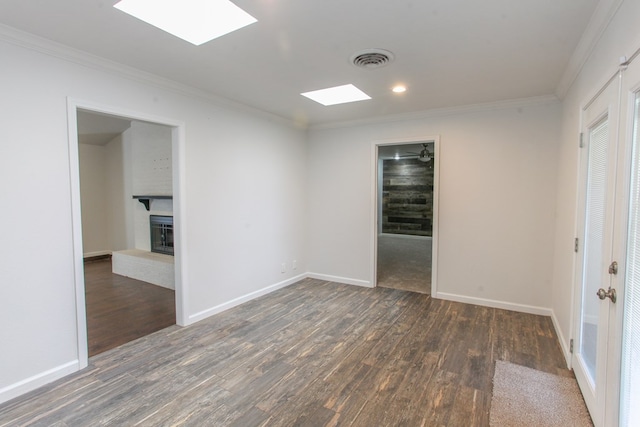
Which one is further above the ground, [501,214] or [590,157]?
[590,157]

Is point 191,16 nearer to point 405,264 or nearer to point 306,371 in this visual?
point 306,371

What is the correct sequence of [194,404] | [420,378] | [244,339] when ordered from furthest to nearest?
[244,339], [420,378], [194,404]

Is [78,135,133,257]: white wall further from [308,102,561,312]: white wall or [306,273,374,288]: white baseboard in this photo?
[308,102,561,312]: white wall

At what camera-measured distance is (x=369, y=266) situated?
4.75 metres

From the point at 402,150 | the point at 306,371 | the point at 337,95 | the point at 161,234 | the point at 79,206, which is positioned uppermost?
the point at 402,150

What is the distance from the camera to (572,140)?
9.12 feet

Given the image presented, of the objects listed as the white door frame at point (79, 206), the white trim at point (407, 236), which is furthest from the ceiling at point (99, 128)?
the white trim at point (407, 236)

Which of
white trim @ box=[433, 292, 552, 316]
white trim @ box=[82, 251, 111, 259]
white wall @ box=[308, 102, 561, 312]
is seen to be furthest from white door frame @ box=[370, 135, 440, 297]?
white trim @ box=[82, 251, 111, 259]

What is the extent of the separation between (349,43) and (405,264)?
4.74 m

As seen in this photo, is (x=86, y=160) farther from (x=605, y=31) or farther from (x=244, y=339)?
(x=605, y=31)

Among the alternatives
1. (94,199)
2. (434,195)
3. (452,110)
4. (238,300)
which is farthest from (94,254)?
(452,110)

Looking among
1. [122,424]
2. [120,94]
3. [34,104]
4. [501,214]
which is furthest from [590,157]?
[34,104]

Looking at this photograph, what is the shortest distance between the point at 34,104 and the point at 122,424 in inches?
88.5

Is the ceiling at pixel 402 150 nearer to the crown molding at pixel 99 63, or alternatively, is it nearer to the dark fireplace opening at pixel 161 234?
the crown molding at pixel 99 63
